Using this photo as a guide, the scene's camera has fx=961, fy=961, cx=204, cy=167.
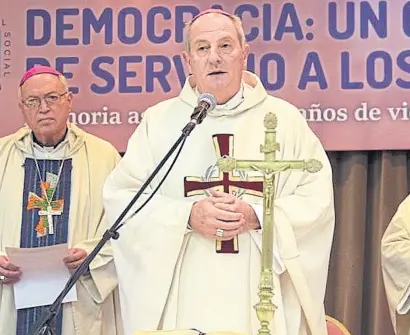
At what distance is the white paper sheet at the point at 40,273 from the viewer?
426 centimetres

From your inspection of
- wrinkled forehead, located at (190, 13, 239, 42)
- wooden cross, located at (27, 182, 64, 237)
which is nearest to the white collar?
wrinkled forehead, located at (190, 13, 239, 42)

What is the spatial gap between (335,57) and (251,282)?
2.19 meters

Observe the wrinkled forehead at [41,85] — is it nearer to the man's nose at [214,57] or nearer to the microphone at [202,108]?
the man's nose at [214,57]

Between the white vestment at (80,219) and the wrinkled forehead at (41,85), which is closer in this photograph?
the white vestment at (80,219)

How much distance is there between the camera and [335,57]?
548cm

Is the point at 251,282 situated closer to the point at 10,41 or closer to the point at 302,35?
the point at 302,35

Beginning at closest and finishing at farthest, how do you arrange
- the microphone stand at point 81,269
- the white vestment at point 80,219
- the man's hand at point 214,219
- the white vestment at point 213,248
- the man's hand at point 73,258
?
the microphone stand at point 81,269 → the man's hand at point 214,219 → the white vestment at point 213,248 → the man's hand at point 73,258 → the white vestment at point 80,219

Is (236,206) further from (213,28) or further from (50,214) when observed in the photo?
(50,214)

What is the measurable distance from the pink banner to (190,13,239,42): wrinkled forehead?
1.75 m

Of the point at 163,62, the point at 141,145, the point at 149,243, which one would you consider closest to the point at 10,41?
the point at 163,62

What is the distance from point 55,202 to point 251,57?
161cm

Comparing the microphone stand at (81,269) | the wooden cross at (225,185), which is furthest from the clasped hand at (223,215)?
the microphone stand at (81,269)

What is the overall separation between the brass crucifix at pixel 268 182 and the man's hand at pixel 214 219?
423 millimetres

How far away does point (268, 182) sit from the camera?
309cm
